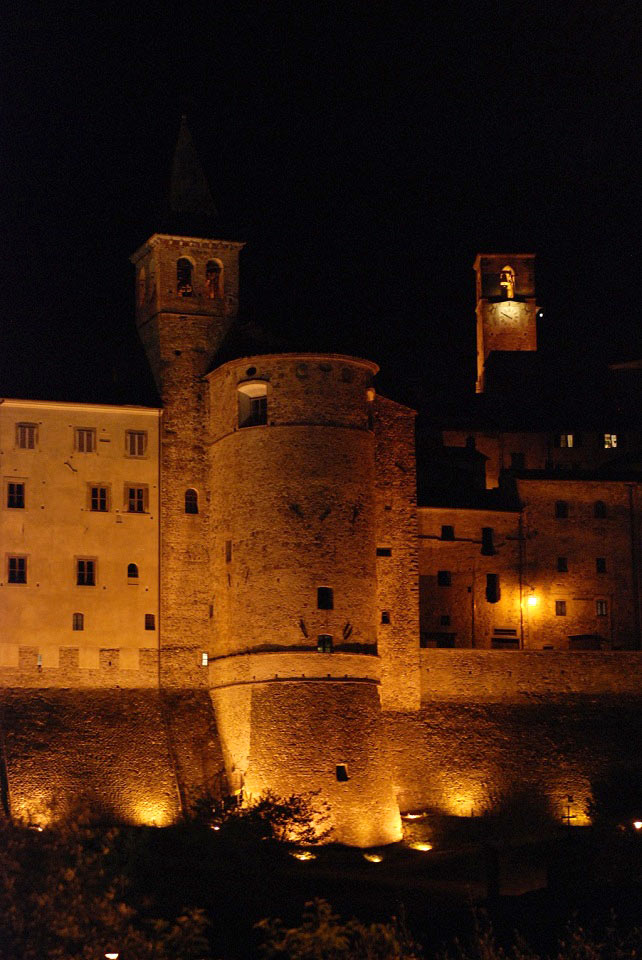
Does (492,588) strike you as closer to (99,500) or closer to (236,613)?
(236,613)

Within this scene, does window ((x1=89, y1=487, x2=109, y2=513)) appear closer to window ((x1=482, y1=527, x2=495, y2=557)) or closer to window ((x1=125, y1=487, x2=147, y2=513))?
window ((x1=125, y1=487, x2=147, y2=513))

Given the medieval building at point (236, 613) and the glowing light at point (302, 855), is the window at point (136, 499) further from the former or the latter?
the glowing light at point (302, 855)

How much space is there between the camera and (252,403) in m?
79.7

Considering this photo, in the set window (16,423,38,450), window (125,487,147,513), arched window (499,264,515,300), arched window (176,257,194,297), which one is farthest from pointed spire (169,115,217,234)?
arched window (499,264,515,300)

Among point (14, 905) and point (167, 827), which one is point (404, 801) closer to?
point (167, 827)

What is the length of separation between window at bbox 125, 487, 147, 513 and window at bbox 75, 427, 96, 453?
2055 millimetres

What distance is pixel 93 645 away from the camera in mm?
78250

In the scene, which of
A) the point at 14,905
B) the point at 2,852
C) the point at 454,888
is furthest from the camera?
the point at 454,888

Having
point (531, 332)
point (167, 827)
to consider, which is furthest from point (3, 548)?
point (531, 332)

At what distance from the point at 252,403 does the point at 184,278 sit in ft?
23.3

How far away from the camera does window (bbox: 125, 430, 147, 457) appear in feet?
265

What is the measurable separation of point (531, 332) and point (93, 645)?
51.6 metres

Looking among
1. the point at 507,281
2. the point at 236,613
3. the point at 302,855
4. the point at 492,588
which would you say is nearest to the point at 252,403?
the point at 236,613

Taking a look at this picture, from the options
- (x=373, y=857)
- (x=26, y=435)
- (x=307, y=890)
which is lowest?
(x=307, y=890)
